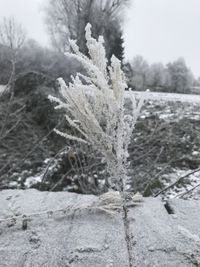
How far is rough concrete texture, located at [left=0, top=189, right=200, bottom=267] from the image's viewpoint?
131cm

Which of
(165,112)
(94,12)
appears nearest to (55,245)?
(165,112)

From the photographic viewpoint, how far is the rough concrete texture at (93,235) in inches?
51.7

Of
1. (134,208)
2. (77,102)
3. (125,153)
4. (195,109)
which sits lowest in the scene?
(195,109)

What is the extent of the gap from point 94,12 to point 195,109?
12915mm

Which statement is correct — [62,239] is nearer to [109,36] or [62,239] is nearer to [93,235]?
[93,235]

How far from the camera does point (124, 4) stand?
2328 cm

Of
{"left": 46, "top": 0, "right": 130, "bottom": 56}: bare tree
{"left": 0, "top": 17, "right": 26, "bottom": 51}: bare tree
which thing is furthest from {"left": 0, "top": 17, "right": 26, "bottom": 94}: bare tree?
{"left": 46, "top": 0, "right": 130, "bottom": 56}: bare tree

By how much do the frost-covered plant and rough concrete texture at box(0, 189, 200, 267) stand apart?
0.26 m

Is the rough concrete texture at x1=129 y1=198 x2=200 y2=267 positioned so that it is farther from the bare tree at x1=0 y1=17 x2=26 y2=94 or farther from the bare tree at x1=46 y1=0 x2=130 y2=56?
the bare tree at x1=46 y1=0 x2=130 y2=56

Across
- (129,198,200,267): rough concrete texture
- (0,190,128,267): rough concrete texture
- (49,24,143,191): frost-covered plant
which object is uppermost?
(49,24,143,191): frost-covered plant

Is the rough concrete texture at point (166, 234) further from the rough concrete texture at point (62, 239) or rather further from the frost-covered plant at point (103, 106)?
the frost-covered plant at point (103, 106)

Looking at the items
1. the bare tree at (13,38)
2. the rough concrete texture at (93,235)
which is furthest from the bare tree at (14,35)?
the rough concrete texture at (93,235)

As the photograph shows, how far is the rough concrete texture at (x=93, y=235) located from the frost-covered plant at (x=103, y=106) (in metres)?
0.26

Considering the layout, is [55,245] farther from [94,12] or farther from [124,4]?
[124,4]
